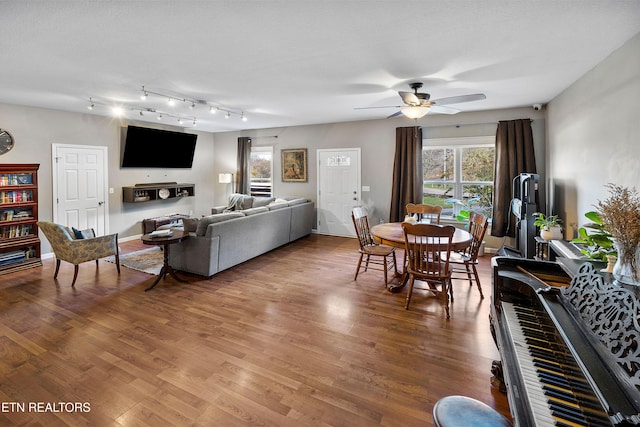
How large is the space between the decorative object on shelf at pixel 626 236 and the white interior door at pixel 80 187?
290 inches

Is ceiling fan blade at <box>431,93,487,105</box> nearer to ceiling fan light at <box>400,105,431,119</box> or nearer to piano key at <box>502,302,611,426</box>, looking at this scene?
ceiling fan light at <box>400,105,431,119</box>

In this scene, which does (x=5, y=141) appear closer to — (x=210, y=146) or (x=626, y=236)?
(x=210, y=146)

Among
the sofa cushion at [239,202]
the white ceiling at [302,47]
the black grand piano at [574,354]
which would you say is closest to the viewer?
the black grand piano at [574,354]

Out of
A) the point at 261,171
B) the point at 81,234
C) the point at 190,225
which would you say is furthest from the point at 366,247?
the point at 261,171

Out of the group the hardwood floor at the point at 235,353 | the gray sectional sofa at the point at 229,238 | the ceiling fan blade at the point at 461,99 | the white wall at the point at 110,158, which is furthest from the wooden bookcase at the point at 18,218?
the ceiling fan blade at the point at 461,99

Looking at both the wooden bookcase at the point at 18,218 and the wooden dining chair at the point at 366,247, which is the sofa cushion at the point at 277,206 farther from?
the wooden bookcase at the point at 18,218

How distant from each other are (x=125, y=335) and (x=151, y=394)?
99cm

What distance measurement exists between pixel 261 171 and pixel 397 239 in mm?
5449

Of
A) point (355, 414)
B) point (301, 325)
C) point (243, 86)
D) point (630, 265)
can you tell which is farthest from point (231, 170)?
point (630, 265)

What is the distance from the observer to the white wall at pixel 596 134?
8.70 feet

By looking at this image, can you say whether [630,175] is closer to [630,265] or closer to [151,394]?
[630,265]

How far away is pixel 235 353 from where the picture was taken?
260cm

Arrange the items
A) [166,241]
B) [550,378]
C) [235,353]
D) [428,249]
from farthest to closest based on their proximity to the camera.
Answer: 1. [166,241]
2. [428,249]
3. [235,353]
4. [550,378]

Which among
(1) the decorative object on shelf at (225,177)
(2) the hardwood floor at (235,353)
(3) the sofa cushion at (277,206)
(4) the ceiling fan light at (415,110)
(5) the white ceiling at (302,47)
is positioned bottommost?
(2) the hardwood floor at (235,353)
